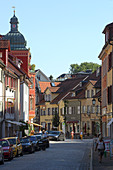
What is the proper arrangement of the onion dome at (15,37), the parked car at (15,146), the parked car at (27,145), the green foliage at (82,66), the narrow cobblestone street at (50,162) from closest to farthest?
the narrow cobblestone street at (50,162), the parked car at (15,146), the parked car at (27,145), the onion dome at (15,37), the green foliage at (82,66)

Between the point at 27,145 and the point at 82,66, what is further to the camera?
the point at 82,66

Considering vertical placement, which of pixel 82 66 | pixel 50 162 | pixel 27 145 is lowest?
pixel 50 162

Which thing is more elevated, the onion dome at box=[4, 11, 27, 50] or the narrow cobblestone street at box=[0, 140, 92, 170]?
the onion dome at box=[4, 11, 27, 50]

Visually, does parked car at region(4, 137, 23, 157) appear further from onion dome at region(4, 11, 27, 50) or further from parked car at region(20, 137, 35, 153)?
onion dome at region(4, 11, 27, 50)

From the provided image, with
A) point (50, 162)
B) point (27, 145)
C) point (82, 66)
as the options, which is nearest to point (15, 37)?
point (27, 145)

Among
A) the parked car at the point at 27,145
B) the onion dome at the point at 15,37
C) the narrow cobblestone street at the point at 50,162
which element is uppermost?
the onion dome at the point at 15,37

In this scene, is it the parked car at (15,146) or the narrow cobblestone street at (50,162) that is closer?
the narrow cobblestone street at (50,162)

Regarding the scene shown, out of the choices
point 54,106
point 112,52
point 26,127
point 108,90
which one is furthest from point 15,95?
point 54,106

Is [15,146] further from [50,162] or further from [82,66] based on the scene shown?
[82,66]

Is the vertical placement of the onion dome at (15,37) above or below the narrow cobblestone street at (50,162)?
above

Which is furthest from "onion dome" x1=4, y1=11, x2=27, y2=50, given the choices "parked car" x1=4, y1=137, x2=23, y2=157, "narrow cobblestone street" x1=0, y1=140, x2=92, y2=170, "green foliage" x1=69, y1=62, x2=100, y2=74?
"green foliage" x1=69, y1=62, x2=100, y2=74

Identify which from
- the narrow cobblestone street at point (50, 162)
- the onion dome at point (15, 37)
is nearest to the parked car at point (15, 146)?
the narrow cobblestone street at point (50, 162)

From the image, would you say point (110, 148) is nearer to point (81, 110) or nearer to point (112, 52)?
point (112, 52)

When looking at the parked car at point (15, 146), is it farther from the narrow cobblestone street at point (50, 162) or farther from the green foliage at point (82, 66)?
the green foliage at point (82, 66)
